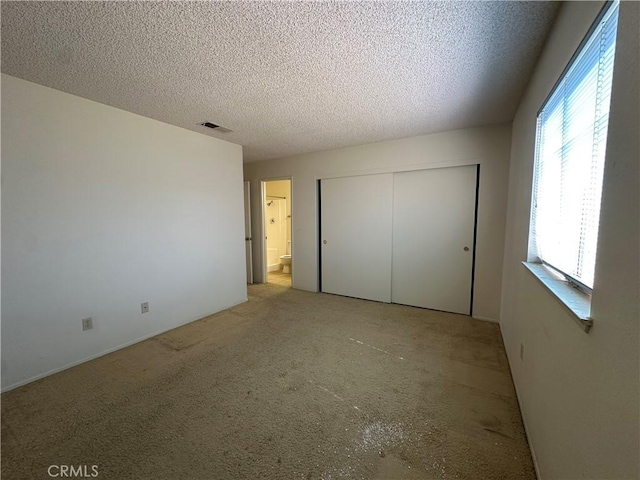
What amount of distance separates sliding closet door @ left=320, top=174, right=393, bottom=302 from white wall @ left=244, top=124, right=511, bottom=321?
0.17m

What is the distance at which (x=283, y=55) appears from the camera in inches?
68.1

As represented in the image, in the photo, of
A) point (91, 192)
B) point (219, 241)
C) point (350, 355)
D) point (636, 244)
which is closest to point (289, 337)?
point (350, 355)

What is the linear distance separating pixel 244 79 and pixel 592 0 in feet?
6.43

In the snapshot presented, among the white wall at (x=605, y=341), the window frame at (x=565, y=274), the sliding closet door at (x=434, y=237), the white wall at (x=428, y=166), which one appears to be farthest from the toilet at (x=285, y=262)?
the white wall at (x=605, y=341)

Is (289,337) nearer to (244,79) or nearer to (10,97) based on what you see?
(244,79)

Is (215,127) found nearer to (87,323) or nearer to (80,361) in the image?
(87,323)

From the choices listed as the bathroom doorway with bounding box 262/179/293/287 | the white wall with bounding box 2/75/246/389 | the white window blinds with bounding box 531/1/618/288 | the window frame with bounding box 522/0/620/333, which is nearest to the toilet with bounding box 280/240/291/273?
the bathroom doorway with bounding box 262/179/293/287

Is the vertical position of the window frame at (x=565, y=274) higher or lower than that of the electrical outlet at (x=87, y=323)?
higher

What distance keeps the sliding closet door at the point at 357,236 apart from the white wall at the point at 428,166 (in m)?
0.17

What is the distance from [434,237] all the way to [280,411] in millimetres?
2772

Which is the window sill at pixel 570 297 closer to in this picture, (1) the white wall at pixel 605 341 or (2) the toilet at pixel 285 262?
(1) the white wall at pixel 605 341

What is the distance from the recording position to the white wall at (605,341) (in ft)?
2.12

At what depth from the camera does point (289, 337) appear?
9.24 ft

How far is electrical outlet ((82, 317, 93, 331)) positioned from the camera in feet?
7.74
